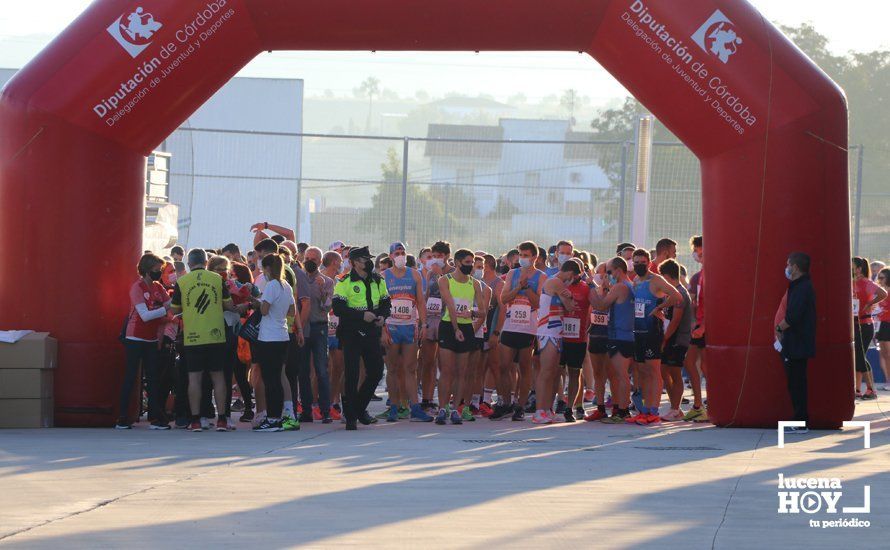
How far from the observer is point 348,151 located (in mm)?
A: 141250

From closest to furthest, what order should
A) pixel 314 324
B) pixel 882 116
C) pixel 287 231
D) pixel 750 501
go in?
pixel 750 501, pixel 314 324, pixel 287 231, pixel 882 116

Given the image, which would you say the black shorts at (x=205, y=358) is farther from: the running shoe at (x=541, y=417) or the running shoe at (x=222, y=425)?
the running shoe at (x=541, y=417)

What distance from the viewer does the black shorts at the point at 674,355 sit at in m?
13.8

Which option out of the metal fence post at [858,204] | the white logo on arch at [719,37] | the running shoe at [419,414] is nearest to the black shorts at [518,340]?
the running shoe at [419,414]

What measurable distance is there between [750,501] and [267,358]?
563cm

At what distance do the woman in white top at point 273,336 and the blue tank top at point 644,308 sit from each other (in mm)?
3656

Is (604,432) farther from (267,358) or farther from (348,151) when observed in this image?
(348,151)

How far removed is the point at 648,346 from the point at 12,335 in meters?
6.34

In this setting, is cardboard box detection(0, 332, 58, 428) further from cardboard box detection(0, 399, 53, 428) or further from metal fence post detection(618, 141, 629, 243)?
metal fence post detection(618, 141, 629, 243)

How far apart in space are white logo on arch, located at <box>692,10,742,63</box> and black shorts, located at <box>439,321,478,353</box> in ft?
12.5

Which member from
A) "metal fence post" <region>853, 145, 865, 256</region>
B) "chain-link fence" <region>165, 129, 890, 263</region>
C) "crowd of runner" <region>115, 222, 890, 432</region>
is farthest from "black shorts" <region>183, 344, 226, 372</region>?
"metal fence post" <region>853, 145, 865, 256</region>

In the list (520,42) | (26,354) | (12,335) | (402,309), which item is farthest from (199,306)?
(520,42)

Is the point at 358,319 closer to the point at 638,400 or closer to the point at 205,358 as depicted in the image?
the point at 205,358

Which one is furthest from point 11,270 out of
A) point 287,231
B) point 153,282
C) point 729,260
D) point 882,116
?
point 882,116
